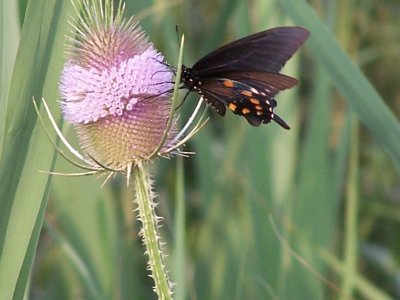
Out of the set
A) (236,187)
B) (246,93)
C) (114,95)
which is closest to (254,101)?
(246,93)

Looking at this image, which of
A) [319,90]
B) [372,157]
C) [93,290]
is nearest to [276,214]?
[319,90]

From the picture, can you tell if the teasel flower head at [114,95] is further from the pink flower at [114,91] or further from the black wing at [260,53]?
the black wing at [260,53]

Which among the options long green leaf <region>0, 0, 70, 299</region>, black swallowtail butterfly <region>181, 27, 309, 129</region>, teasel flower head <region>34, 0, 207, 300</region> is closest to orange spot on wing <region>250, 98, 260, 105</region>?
black swallowtail butterfly <region>181, 27, 309, 129</region>

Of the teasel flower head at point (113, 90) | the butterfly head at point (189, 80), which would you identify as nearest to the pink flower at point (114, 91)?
the teasel flower head at point (113, 90)

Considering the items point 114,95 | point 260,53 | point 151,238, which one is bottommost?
point 151,238

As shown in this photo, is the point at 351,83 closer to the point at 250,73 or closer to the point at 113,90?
the point at 250,73

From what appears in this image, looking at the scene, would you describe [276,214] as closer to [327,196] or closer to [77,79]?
[327,196]
